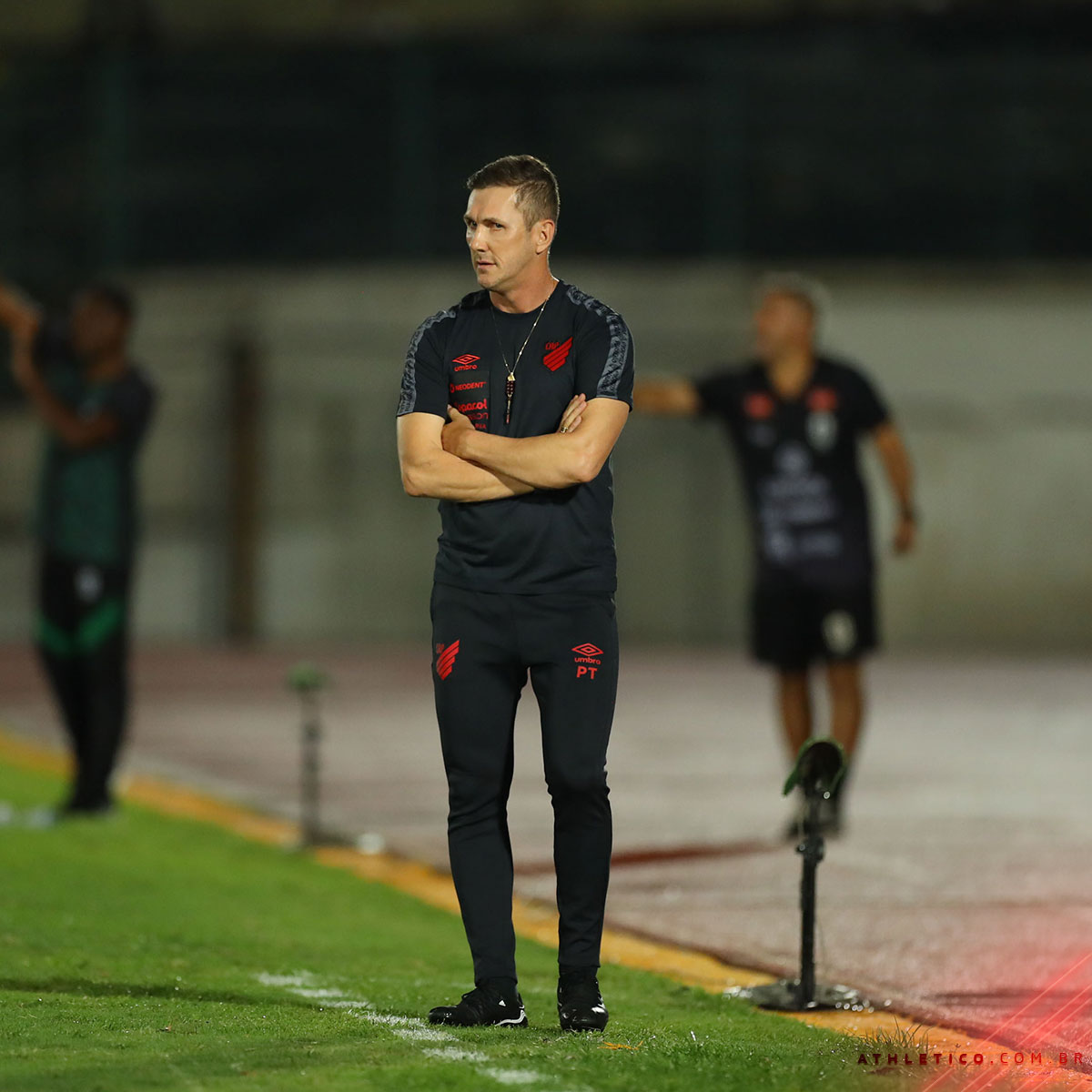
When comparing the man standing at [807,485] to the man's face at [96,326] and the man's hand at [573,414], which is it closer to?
the man's face at [96,326]

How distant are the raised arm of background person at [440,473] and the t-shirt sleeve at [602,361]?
30cm

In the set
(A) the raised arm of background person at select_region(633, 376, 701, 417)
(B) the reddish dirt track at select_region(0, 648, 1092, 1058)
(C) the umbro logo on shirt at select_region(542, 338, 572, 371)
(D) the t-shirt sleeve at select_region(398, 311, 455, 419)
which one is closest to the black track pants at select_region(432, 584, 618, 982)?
(D) the t-shirt sleeve at select_region(398, 311, 455, 419)

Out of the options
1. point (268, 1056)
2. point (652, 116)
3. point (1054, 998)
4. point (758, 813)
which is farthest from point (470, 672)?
point (652, 116)

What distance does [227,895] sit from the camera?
7.90 metres

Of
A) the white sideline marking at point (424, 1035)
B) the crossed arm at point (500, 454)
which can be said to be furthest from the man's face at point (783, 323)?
the white sideline marking at point (424, 1035)

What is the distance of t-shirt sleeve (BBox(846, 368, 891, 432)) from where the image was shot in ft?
30.9

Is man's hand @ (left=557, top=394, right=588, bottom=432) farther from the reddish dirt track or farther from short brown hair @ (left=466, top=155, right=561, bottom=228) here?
the reddish dirt track

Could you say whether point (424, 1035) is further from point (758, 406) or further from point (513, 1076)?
point (758, 406)

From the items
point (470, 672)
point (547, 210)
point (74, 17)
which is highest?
point (74, 17)

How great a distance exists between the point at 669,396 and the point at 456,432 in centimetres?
411

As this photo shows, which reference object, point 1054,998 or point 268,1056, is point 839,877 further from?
point 268,1056

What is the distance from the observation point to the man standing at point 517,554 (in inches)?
200

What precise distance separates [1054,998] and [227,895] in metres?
3.13

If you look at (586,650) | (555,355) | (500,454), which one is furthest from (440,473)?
(586,650)
